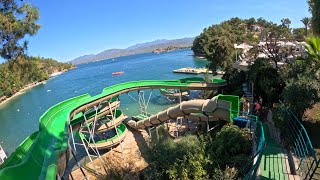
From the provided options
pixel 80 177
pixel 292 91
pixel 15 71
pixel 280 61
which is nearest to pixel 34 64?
pixel 15 71

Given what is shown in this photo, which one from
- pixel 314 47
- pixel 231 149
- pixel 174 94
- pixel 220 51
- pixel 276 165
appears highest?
pixel 314 47

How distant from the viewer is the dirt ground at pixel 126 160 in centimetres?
1595

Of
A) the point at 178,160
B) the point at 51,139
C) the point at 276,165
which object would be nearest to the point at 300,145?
the point at 276,165

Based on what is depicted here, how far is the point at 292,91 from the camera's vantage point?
37.1 ft

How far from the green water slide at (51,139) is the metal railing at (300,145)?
7586 mm

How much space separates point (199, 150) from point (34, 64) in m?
9.93

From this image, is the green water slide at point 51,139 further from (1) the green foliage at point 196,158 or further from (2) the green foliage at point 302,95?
(2) the green foliage at point 302,95

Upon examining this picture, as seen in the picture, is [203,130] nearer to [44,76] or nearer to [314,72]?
[314,72]

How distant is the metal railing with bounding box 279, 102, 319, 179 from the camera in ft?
26.2

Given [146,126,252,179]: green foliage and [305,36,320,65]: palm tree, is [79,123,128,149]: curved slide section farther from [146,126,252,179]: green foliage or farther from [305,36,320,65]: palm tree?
[305,36,320,65]: palm tree

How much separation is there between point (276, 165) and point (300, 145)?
3.90 feet

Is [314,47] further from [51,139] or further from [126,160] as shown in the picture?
[126,160]

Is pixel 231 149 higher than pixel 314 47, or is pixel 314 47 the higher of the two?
pixel 314 47

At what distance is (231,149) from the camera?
1188 centimetres
